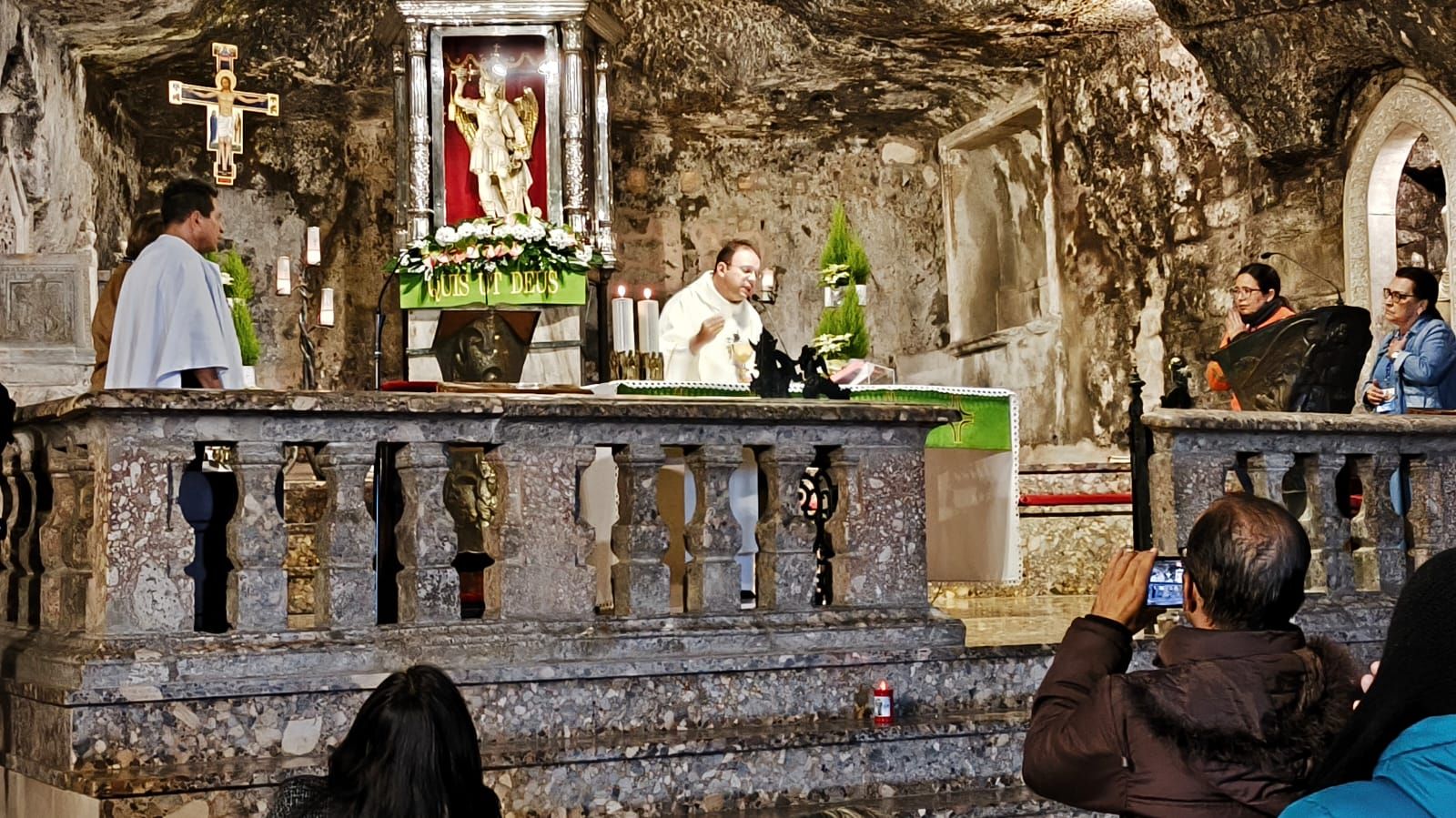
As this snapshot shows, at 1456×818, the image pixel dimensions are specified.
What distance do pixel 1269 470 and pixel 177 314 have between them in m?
3.82

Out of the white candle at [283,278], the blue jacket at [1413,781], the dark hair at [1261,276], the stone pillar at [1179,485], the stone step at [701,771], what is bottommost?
the stone step at [701,771]

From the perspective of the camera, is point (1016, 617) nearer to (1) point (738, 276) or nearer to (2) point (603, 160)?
(1) point (738, 276)

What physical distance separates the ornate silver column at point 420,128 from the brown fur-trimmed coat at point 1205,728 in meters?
9.32

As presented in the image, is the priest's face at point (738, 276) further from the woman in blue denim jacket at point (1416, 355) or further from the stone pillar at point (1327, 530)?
the stone pillar at point (1327, 530)

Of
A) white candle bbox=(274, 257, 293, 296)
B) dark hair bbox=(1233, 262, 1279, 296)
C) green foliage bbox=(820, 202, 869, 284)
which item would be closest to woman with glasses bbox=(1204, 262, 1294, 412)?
dark hair bbox=(1233, 262, 1279, 296)

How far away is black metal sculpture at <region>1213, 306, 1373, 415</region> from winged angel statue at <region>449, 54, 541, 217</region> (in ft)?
20.3

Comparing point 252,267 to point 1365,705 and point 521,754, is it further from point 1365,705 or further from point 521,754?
point 1365,705

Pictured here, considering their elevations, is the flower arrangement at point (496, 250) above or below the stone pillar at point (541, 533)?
above

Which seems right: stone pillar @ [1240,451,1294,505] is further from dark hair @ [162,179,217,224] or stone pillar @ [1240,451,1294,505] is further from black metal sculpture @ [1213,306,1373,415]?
dark hair @ [162,179,217,224]

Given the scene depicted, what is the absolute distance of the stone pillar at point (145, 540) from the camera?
498cm

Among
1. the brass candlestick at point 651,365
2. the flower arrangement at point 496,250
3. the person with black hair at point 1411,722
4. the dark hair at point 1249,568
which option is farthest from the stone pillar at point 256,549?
the flower arrangement at point 496,250

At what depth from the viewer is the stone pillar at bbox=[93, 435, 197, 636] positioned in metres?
4.98

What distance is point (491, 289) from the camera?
37.0 feet

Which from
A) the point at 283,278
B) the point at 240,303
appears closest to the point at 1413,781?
the point at 240,303
